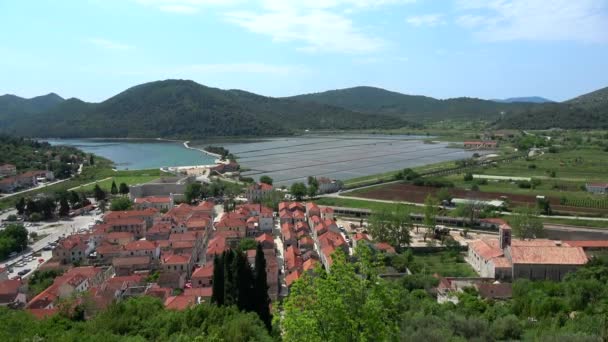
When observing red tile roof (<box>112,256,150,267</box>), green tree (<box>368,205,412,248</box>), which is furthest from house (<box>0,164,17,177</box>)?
green tree (<box>368,205,412,248</box>)

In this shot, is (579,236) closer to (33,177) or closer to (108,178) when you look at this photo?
(108,178)

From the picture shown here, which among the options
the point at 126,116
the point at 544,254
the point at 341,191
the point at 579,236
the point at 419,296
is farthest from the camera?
the point at 126,116

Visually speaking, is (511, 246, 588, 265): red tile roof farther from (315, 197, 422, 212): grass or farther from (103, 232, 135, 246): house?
(103, 232, 135, 246): house

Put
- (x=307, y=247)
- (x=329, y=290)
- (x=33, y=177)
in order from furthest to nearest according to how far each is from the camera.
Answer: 1. (x=33, y=177)
2. (x=307, y=247)
3. (x=329, y=290)

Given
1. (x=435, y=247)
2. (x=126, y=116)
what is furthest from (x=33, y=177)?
(x=126, y=116)

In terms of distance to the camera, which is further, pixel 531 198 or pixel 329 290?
pixel 531 198

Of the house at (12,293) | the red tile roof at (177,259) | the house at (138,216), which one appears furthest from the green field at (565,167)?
the house at (12,293)

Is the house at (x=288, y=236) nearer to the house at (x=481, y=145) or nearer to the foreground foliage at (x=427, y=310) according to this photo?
the foreground foliage at (x=427, y=310)
